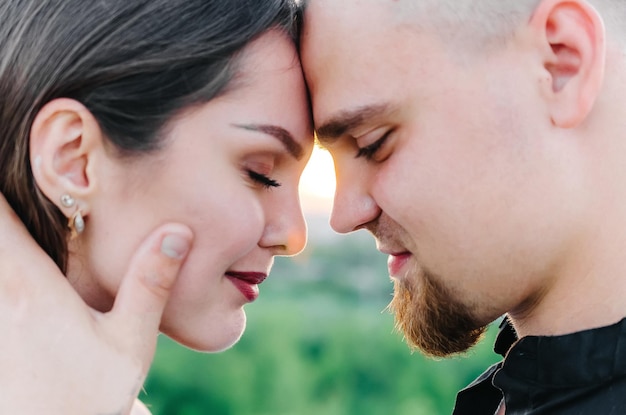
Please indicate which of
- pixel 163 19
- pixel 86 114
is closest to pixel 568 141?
pixel 163 19

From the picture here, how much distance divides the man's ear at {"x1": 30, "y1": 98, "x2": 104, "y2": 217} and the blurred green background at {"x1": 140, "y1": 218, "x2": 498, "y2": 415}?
3981 mm

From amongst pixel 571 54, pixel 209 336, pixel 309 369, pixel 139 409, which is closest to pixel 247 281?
pixel 209 336

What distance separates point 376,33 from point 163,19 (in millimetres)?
500

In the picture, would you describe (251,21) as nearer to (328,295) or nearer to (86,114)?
(86,114)

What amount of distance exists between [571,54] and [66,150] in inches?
45.6

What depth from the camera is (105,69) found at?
1897 millimetres

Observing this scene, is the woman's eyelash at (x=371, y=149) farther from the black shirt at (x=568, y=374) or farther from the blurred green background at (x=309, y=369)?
the blurred green background at (x=309, y=369)

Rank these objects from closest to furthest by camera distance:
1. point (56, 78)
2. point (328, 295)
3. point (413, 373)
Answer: point (56, 78), point (413, 373), point (328, 295)

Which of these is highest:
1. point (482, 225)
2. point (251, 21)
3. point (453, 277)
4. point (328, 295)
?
point (251, 21)

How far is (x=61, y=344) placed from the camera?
5.80 ft

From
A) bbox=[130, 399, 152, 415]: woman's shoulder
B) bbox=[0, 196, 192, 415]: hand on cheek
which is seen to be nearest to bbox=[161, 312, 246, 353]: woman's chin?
bbox=[0, 196, 192, 415]: hand on cheek

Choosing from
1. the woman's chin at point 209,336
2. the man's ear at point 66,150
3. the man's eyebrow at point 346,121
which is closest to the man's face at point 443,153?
the man's eyebrow at point 346,121

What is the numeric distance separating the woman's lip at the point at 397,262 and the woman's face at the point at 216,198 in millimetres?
278

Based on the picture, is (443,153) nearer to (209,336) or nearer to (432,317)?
(432,317)
